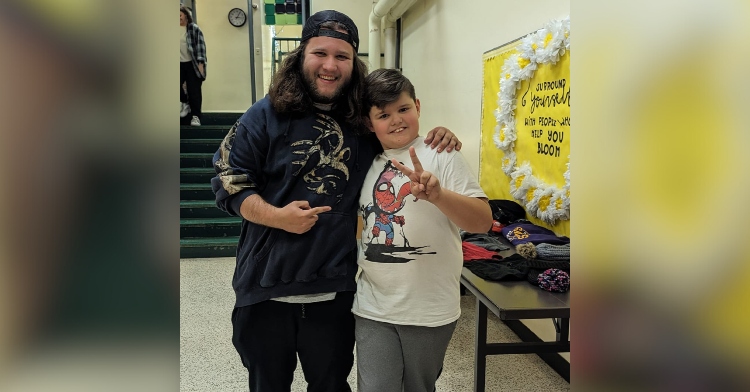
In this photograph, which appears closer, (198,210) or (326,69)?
(326,69)

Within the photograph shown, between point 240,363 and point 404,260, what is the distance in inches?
69.0

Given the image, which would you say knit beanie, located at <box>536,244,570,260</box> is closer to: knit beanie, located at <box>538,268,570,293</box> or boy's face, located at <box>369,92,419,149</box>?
knit beanie, located at <box>538,268,570,293</box>

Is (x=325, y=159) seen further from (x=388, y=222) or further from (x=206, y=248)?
(x=206, y=248)

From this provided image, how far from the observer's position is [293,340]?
1.49 m

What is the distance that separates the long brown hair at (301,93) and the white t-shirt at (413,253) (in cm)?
24

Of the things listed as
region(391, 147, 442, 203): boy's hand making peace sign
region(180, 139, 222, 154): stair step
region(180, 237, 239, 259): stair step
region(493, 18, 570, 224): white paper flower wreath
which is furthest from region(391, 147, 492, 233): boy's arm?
region(180, 139, 222, 154): stair step

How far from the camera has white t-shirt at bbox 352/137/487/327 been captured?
4.40ft

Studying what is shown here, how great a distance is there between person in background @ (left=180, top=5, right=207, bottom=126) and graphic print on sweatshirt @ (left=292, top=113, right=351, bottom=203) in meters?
5.10

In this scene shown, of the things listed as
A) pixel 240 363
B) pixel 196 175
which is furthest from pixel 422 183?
pixel 196 175

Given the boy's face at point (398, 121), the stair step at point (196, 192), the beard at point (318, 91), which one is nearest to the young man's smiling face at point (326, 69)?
the beard at point (318, 91)
